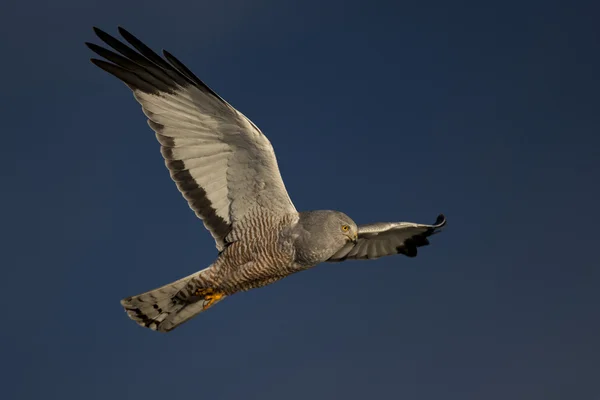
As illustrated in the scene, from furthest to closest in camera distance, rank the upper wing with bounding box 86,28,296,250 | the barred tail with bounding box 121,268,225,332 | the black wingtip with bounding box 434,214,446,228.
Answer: the black wingtip with bounding box 434,214,446,228, the barred tail with bounding box 121,268,225,332, the upper wing with bounding box 86,28,296,250

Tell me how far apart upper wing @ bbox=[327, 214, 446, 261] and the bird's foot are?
3020 millimetres

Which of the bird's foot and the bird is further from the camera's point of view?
the bird's foot

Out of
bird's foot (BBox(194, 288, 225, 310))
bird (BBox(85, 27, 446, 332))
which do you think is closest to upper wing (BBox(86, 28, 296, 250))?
bird (BBox(85, 27, 446, 332))

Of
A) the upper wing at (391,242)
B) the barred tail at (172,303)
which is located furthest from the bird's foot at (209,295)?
the upper wing at (391,242)

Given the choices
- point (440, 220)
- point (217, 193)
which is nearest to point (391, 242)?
point (440, 220)

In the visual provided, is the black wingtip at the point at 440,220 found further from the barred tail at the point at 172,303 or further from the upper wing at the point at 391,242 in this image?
the barred tail at the point at 172,303

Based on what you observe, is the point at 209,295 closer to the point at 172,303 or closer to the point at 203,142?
the point at 172,303

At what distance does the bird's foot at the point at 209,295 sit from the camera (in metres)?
13.4

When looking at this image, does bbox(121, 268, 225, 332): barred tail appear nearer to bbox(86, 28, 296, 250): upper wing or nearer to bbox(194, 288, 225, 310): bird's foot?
bbox(194, 288, 225, 310): bird's foot

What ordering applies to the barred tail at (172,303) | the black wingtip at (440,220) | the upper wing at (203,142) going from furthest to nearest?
the black wingtip at (440,220) < the barred tail at (172,303) < the upper wing at (203,142)

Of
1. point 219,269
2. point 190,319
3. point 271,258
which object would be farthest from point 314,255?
point 190,319

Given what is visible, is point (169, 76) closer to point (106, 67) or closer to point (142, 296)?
point (106, 67)

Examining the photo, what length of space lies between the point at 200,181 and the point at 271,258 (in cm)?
182

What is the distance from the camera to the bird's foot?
1345 cm
